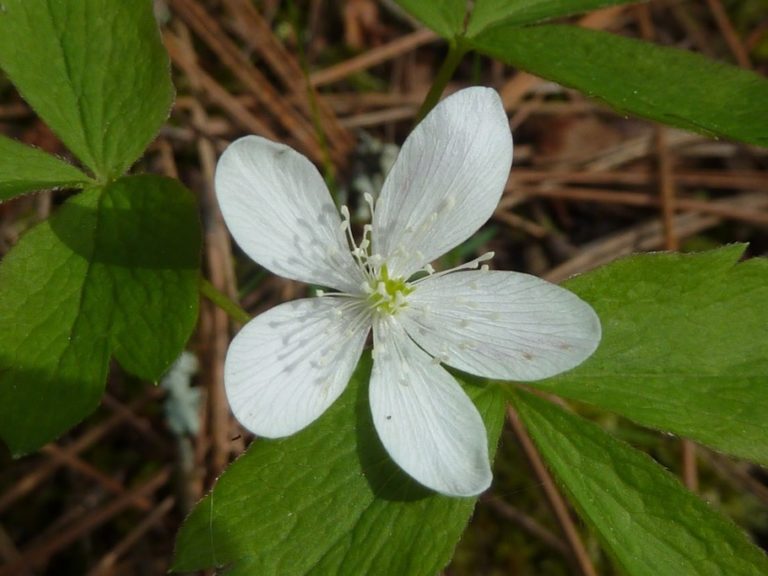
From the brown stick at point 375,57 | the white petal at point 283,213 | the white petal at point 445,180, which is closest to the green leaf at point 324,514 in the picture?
the white petal at point 283,213

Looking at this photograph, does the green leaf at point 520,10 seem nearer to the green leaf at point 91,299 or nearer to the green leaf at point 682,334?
the green leaf at point 682,334

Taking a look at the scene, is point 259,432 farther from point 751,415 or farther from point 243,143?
point 751,415

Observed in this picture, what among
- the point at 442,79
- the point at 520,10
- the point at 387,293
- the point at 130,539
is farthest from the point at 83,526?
the point at 520,10

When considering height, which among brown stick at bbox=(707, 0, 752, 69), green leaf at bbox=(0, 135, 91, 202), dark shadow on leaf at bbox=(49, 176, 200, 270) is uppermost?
green leaf at bbox=(0, 135, 91, 202)

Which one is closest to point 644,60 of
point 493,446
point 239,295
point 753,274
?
point 753,274

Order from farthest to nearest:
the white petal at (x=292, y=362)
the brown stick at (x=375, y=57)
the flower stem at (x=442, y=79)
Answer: the brown stick at (x=375, y=57)
the flower stem at (x=442, y=79)
the white petal at (x=292, y=362)

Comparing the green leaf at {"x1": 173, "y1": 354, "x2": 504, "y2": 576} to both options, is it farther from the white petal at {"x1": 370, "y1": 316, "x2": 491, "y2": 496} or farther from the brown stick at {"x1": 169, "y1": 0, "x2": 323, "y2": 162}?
the brown stick at {"x1": 169, "y1": 0, "x2": 323, "y2": 162}

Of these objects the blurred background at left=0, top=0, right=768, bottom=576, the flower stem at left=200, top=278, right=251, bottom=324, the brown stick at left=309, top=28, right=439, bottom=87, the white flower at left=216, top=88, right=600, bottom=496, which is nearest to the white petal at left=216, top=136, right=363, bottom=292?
the white flower at left=216, top=88, right=600, bottom=496
